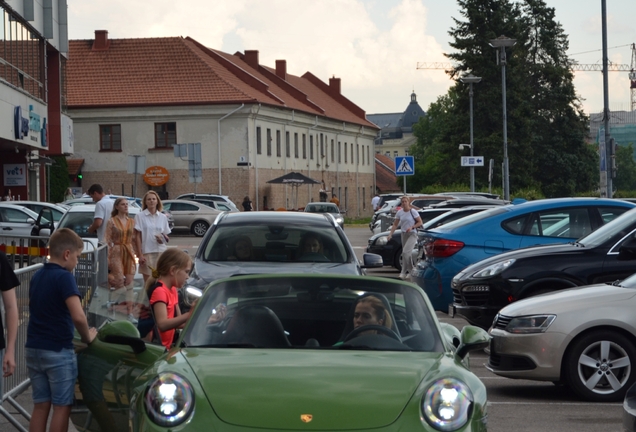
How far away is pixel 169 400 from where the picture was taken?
5027mm

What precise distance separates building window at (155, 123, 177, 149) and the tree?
66.0 ft

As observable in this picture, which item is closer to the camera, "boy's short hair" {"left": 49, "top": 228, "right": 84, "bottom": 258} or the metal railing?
"boy's short hair" {"left": 49, "top": 228, "right": 84, "bottom": 258}

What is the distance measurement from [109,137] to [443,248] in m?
59.8

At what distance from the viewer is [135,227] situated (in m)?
16.2

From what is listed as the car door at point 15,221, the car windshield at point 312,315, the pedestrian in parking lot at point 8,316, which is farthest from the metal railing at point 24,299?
the car door at point 15,221

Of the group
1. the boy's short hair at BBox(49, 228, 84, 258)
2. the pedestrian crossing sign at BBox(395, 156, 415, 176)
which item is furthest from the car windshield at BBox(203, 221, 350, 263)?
the pedestrian crossing sign at BBox(395, 156, 415, 176)

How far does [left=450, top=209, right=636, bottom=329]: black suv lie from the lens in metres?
11.3

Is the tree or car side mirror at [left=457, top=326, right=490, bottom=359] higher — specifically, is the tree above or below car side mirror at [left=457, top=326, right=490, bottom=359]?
above

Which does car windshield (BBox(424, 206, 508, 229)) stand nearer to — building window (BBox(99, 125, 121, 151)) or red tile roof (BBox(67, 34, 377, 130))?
red tile roof (BBox(67, 34, 377, 130))

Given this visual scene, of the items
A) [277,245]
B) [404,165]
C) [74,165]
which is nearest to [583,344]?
[277,245]

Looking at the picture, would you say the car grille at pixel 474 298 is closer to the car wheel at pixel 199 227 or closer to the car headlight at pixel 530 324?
the car headlight at pixel 530 324

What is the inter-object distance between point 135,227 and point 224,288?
10124mm

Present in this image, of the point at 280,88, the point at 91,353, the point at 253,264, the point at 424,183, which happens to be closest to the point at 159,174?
the point at 280,88

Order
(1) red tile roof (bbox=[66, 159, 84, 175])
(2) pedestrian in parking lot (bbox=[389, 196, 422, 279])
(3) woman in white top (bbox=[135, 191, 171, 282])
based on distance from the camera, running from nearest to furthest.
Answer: (3) woman in white top (bbox=[135, 191, 171, 282]) < (2) pedestrian in parking lot (bbox=[389, 196, 422, 279]) < (1) red tile roof (bbox=[66, 159, 84, 175])
